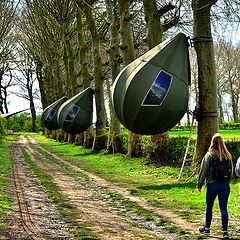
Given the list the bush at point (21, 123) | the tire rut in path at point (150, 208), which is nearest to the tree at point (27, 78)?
the bush at point (21, 123)

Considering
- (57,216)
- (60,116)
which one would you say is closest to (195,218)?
(57,216)

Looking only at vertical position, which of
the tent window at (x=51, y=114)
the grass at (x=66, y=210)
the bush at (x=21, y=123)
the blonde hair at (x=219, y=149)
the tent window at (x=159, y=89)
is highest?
the bush at (x=21, y=123)

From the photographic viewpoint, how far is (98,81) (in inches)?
1151

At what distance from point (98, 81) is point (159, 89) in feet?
52.5

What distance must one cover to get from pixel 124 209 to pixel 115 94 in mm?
4353

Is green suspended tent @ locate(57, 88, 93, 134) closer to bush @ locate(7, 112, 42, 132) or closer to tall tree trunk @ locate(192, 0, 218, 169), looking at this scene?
tall tree trunk @ locate(192, 0, 218, 169)

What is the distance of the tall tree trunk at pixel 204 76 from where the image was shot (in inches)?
583

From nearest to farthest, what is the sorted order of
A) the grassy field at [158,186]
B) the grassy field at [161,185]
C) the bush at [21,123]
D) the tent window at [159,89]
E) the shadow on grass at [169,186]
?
the grassy field at [158,186], the grassy field at [161,185], the tent window at [159,89], the shadow on grass at [169,186], the bush at [21,123]

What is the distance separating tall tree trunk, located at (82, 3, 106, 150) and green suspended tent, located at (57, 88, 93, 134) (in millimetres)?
1094

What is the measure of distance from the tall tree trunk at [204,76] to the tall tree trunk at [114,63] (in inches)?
320

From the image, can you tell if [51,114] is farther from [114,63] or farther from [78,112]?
[114,63]

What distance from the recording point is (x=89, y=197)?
41.6ft

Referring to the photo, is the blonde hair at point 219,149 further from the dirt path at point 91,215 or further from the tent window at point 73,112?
the tent window at point 73,112

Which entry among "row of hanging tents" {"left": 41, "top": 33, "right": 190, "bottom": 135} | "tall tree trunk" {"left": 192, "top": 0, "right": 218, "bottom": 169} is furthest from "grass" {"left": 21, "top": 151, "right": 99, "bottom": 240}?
"tall tree trunk" {"left": 192, "top": 0, "right": 218, "bottom": 169}
